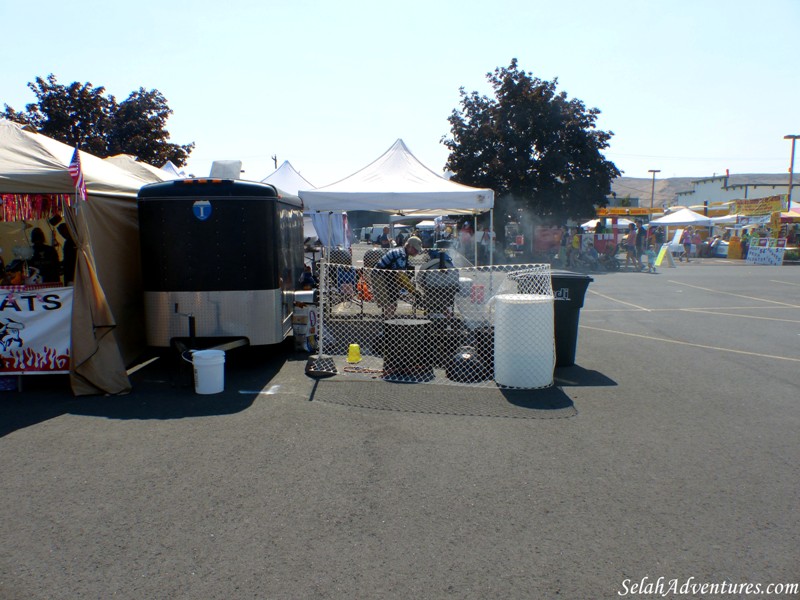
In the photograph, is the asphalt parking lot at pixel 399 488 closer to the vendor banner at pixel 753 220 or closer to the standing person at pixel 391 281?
the standing person at pixel 391 281

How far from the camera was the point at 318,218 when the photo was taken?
17.4 metres

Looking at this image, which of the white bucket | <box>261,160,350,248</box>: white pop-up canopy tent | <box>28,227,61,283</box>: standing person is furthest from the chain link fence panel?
<box>261,160,350,248</box>: white pop-up canopy tent

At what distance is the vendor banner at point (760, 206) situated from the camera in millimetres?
40250

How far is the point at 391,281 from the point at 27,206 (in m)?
4.99

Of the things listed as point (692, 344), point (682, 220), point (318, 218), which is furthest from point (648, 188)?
point (692, 344)

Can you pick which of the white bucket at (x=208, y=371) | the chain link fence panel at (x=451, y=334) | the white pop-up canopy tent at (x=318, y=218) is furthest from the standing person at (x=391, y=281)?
the white pop-up canopy tent at (x=318, y=218)

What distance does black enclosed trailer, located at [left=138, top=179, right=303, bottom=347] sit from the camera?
8148mm

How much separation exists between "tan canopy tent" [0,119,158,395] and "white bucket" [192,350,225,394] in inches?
35.0

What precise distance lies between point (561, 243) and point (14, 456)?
28.8m

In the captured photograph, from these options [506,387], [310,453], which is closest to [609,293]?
[506,387]

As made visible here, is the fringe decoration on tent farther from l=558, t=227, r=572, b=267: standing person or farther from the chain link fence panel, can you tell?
l=558, t=227, r=572, b=267: standing person

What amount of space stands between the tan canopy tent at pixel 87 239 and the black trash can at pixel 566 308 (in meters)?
5.49

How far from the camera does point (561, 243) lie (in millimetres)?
31625

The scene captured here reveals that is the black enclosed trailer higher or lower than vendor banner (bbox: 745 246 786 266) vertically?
higher
